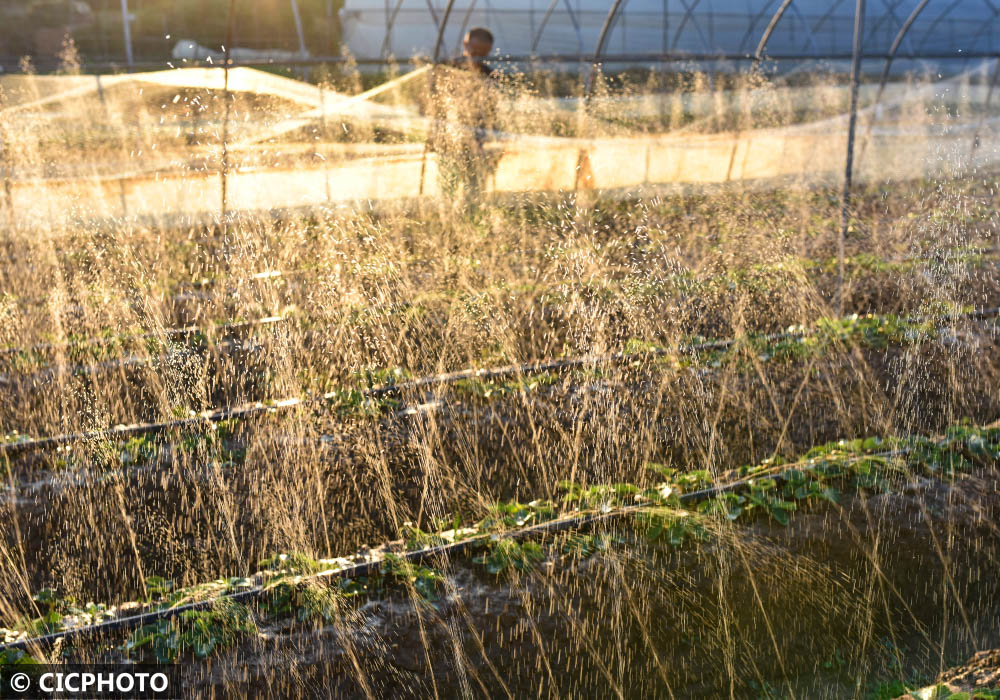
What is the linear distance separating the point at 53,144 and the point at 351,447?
437 inches

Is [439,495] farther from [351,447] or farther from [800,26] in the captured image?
[800,26]

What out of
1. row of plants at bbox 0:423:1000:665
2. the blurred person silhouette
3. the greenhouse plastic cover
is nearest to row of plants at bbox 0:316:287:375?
row of plants at bbox 0:423:1000:665

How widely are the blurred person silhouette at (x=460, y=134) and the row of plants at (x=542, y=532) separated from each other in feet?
21.6

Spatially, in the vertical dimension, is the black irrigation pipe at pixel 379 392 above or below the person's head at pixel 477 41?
below

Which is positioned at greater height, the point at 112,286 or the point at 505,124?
the point at 505,124

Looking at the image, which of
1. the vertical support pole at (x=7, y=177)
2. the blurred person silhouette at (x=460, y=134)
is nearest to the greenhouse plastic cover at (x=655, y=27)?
the blurred person silhouette at (x=460, y=134)

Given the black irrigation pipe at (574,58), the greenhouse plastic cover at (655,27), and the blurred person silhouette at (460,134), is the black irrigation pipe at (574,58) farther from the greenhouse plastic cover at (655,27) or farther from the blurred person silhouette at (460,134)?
the greenhouse plastic cover at (655,27)

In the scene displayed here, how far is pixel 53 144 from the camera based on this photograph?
43.7 feet

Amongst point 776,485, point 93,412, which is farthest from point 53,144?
point 776,485

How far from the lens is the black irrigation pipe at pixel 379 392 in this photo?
15.2 feet

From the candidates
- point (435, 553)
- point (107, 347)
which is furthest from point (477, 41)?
point (435, 553)

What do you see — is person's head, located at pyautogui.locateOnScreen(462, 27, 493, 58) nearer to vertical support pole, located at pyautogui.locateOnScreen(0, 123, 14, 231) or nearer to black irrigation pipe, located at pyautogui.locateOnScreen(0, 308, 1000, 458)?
black irrigation pipe, located at pyautogui.locateOnScreen(0, 308, 1000, 458)

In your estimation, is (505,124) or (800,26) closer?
(505,124)

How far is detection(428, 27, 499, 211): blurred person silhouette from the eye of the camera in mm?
10227
